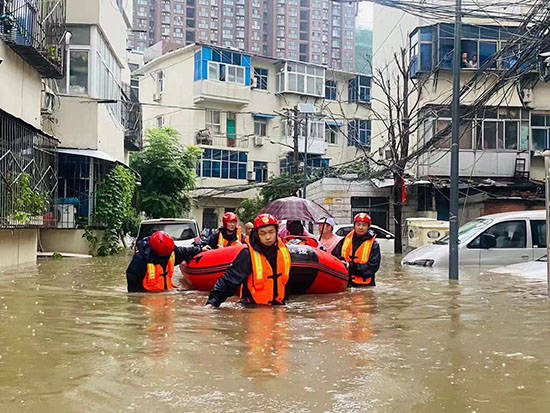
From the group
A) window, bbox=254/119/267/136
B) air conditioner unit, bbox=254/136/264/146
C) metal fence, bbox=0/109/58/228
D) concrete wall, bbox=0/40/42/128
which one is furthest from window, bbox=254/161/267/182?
concrete wall, bbox=0/40/42/128

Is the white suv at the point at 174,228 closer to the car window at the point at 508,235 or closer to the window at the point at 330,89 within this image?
the car window at the point at 508,235

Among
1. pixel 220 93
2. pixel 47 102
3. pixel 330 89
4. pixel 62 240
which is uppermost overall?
pixel 330 89

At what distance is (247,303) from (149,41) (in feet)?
280

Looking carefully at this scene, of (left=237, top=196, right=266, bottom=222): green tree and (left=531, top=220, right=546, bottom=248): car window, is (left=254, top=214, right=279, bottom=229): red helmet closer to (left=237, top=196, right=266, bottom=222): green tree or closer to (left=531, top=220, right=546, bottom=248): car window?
(left=531, top=220, right=546, bottom=248): car window

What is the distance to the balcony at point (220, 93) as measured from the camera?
135 feet

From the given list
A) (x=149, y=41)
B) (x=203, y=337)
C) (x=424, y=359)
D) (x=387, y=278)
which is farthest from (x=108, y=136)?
(x=149, y=41)

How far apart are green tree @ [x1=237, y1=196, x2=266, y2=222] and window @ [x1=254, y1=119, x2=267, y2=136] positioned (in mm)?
5410

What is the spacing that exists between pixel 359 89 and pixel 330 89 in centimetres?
208

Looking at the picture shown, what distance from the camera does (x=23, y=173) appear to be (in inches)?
558

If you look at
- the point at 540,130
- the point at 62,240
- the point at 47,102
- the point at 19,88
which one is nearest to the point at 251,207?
the point at 540,130

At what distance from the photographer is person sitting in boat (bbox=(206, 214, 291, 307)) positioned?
25.6 ft

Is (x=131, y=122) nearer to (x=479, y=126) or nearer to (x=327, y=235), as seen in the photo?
(x=479, y=126)

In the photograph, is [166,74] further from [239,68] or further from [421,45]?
[421,45]

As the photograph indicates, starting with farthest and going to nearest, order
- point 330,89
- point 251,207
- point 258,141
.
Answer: point 330,89, point 258,141, point 251,207
